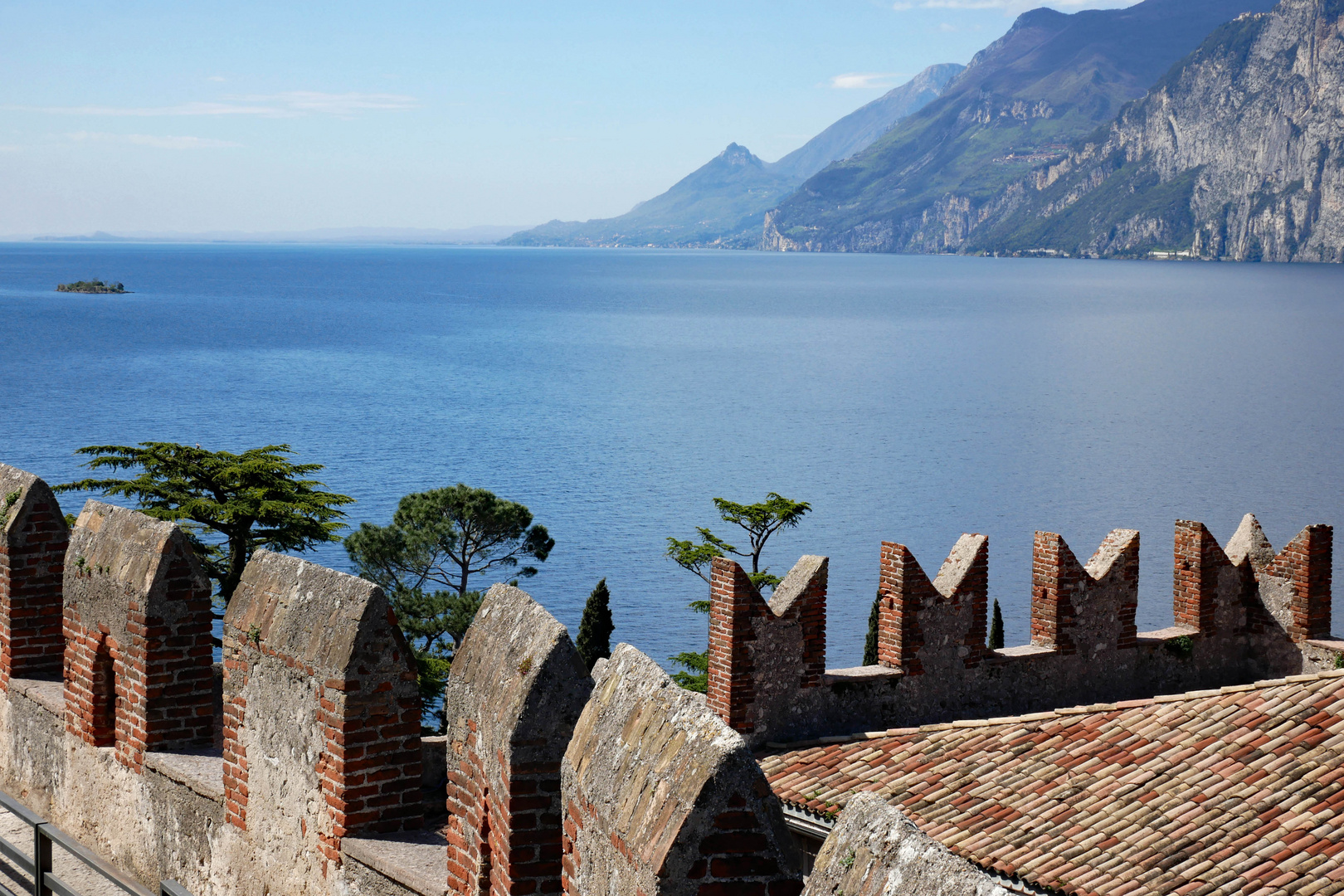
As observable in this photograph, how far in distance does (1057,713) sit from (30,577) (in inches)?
408

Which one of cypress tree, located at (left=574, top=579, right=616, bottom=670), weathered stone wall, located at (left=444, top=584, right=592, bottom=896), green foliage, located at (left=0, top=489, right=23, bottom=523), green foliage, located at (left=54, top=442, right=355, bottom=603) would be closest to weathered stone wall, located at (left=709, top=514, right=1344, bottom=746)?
green foliage, located at (left=0, top=489, right=23, bottom=523)

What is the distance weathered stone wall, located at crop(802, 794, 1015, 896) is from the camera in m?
2.71

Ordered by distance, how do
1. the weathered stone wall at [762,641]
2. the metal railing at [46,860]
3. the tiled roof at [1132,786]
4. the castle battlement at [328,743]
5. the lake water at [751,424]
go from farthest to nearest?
the lake water at [751,424] < the weathered stone wall at [762,641] < the tiled roof at [1132,786] < the metal railing at [46,860] < the castle battlement at [328,743]

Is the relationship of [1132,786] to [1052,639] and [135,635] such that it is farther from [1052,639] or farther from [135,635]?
[135,635]

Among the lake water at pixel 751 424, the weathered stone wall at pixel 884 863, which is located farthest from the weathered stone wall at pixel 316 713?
the lake water at pixel 751 424

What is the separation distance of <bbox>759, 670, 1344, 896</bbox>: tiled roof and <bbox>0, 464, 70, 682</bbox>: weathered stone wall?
6.98m

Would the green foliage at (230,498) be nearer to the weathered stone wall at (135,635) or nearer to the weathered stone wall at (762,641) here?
the weathered stone wall at (762,641)

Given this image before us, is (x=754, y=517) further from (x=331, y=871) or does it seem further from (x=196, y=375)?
(x=196, y=375)

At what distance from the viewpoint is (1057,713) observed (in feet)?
46.9

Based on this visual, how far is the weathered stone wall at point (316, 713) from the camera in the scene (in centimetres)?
558

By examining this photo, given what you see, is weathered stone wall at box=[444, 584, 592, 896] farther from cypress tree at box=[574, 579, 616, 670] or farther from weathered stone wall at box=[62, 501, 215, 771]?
cypress tree at box=[574, 579, 616, 670]

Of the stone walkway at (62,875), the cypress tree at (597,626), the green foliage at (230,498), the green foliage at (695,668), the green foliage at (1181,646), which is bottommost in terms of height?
the green foliage at (695,668)

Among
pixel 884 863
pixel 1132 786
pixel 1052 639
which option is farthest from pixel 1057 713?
pixel 884 863

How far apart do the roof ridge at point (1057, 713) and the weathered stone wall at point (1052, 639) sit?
0.18 metres
